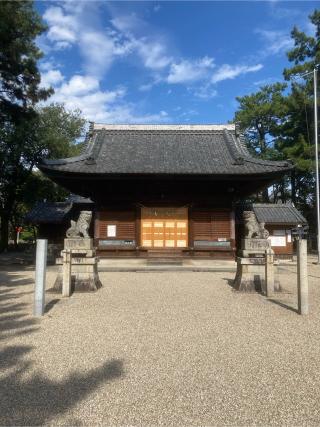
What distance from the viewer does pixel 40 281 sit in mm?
6863

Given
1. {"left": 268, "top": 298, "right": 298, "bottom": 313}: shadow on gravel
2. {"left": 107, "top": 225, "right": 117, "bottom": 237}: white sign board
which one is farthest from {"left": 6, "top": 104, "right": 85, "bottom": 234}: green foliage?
{"left": 268, "top": 298, "right": 298, "bottom": 313}: shadow on gravel

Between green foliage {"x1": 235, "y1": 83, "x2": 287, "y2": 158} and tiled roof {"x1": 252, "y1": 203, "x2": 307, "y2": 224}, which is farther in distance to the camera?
green foliage {"x1": 235, "y1": 83, "x2": 287, "y2": 158}

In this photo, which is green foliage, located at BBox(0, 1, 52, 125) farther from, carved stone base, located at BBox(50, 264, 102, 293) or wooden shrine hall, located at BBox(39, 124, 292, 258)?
carved stone base, located at BBox(50, 264, 102, 293)

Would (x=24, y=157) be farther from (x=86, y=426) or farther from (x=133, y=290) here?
(x=86, y=426)

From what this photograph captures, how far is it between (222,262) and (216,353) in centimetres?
1086

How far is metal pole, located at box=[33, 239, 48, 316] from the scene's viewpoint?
6711 mm

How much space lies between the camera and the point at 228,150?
18.0 meters

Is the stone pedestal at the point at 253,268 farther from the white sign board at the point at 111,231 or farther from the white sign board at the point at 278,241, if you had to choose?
the white sign board at the point at 278,241

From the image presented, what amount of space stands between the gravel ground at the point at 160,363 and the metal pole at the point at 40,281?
24 cm

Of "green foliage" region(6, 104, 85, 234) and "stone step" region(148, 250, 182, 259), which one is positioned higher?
"green foliage" region(6, 104, 85, 234)

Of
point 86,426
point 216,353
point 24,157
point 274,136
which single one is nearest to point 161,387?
point 86,426

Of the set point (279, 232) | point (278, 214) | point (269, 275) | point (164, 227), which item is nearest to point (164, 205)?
point (164, 227)

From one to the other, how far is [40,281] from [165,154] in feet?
39.2

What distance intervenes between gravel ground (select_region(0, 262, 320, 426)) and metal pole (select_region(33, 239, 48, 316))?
24cm
